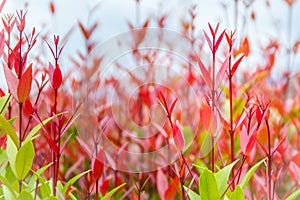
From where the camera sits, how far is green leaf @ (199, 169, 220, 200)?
1110 millimetres

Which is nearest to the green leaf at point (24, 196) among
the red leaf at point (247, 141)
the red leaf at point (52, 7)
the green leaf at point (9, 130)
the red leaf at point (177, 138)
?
the green leaf at point (9, 130)

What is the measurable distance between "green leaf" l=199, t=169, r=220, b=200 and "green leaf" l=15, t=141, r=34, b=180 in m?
0.38

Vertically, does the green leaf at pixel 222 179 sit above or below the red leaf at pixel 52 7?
below

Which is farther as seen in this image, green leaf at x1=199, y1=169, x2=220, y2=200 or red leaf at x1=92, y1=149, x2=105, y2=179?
red leaf at x1=92, y1=149, x2=105, y2=179

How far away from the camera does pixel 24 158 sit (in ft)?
3.87

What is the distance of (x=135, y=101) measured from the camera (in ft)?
9.66

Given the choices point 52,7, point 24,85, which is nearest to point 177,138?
point 24,85

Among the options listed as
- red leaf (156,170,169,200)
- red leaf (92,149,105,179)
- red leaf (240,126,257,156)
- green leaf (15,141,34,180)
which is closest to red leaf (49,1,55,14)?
red leaf (156,170,169,200)

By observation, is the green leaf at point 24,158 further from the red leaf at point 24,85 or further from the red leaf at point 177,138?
the red leaf at point 177,138

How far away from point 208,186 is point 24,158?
41 cm

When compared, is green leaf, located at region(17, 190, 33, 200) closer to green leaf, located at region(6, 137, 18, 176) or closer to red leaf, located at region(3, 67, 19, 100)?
green leaf, located at region(6, 137, 18, 176)

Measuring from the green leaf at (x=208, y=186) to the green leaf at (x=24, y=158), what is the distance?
0.38 metres

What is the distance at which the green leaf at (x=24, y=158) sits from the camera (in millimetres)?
1167

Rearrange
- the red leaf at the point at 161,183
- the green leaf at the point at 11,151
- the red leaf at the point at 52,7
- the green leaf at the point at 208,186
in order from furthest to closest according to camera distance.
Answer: the red leaf at the point at 52,7 < the red leaf at the point at 161,183 < the green leaf at the point at 11,151 < the green leaf at the point at 208,186
